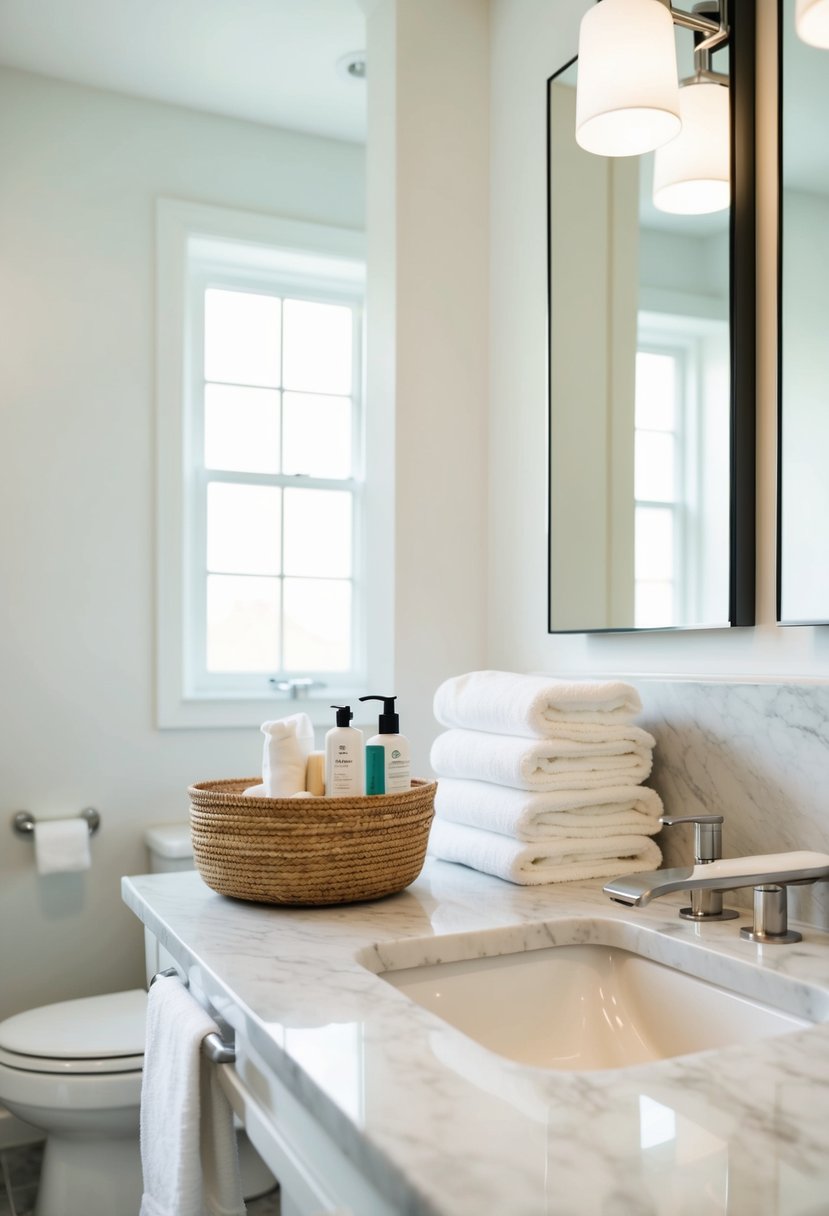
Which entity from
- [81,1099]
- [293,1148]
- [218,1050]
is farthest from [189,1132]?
[81,1099]

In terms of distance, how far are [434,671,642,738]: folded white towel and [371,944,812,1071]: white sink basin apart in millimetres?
310

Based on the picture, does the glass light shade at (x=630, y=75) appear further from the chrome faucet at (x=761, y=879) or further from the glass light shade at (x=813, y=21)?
the chrome faucet at (x=761, y=879)

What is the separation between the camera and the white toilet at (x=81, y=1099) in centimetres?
181

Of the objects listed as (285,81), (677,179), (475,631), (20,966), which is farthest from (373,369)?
(20,966)

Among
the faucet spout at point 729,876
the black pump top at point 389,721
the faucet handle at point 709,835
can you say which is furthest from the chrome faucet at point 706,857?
the black pump top at point 389,721

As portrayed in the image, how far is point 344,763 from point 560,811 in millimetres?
303

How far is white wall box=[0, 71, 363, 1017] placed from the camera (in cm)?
237

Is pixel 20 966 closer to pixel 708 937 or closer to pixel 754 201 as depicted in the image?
pixel 708 937

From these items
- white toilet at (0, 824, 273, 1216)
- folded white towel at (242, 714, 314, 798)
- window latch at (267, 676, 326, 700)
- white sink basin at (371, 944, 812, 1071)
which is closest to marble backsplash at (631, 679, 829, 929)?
white sink basin at (371, 944, 812, 1071)

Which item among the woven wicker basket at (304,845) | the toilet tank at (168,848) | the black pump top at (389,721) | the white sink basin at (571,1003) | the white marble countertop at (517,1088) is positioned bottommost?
the toilet tank at (168,848)

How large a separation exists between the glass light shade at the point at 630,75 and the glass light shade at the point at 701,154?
0.18ft

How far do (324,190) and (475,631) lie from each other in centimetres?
143

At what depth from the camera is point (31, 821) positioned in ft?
7.68

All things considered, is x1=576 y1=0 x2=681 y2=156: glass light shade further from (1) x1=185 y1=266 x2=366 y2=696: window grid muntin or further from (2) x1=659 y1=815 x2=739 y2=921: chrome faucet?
(1) x1=185 y1=266 x2=366 y2=696: window grid muntin
